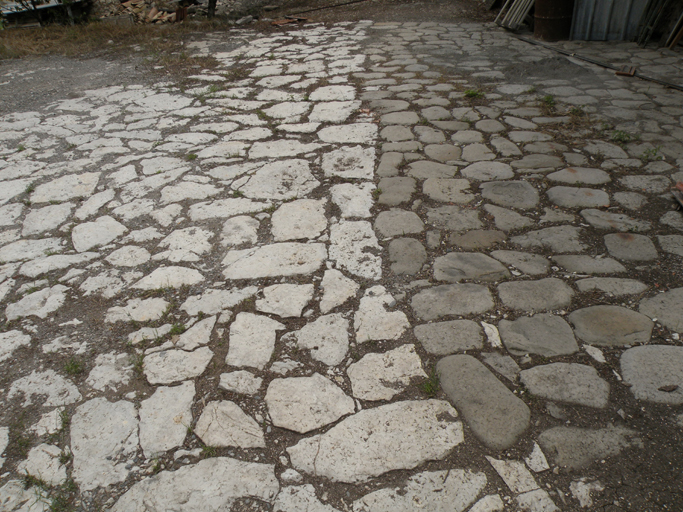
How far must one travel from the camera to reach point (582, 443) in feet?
5.07

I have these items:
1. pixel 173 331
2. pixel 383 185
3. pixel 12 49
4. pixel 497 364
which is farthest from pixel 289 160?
pixel 12 49

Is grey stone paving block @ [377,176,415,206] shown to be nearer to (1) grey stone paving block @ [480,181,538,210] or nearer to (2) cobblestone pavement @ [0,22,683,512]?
(2) cobblestone pavement @ [0,22,683,512]

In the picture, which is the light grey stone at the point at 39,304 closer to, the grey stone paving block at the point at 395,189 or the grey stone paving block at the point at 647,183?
the grey stone paving block at the point at 395,189

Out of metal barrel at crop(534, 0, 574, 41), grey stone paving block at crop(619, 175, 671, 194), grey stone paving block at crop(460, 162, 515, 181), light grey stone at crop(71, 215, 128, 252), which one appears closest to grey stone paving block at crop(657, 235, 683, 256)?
grey stone paving block at crop(619, 175, 671, 194)

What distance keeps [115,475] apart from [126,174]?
2.49 meters

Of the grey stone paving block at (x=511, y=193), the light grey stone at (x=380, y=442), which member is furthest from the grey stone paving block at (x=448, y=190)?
the light grey stone at (x=380, y=442)

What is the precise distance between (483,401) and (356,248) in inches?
44.5

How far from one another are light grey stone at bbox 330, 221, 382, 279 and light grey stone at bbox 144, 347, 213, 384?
2.77ft

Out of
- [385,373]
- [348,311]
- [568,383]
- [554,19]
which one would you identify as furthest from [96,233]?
[554,19]

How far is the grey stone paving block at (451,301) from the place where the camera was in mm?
2115

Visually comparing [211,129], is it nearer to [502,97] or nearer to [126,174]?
[126,174]

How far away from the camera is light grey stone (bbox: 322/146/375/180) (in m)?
3.32

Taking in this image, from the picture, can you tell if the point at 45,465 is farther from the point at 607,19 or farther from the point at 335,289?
the point at 607,19

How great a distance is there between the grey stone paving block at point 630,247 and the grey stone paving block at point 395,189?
1171 millimetres
